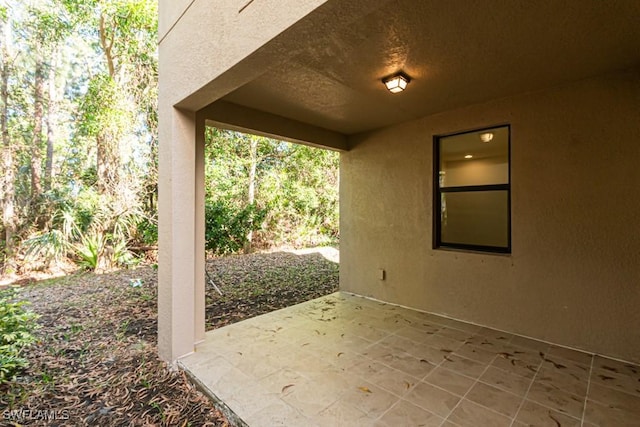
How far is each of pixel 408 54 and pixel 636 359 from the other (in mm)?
3192

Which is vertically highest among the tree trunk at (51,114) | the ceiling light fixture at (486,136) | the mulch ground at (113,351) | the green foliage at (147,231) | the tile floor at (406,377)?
the tree trunk at (51,114)

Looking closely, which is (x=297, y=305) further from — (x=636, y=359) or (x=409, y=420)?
(x=636, y=359)

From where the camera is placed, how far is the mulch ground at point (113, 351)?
191 cm

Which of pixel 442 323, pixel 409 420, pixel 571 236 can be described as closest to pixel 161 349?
pixel 409 420

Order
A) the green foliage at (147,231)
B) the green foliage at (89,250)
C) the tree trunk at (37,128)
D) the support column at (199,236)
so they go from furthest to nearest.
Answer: the tree trunk at (37,128) < the green foliage at (89,250) < the green foliage at (147,231) < the support column at (199,236)

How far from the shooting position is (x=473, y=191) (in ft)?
11.3

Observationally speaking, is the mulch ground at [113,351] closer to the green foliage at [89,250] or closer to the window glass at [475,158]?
the green foliage at [89,250]

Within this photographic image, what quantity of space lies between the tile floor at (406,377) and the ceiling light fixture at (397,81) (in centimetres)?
246

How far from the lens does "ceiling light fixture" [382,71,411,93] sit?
2.46m

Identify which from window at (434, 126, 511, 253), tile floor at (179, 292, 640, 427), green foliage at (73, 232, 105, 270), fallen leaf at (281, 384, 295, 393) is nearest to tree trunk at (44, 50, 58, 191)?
green foliage at (73, 232, 105, 270)

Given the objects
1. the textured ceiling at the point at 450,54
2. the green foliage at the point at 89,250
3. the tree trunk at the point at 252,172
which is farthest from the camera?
the tree trunk at the point at 252,172

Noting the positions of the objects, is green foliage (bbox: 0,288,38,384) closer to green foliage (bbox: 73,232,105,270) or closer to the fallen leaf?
the fallen leaf

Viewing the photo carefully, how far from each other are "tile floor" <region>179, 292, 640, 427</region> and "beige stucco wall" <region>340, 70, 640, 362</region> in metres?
0.30

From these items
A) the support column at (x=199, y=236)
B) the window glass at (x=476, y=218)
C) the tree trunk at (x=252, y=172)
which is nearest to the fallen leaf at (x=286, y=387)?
the support column at (x=199, y=236)
